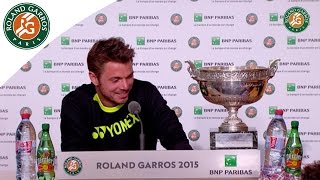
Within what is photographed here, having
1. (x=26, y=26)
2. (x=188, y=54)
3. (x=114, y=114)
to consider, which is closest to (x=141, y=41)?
(x=188, y=54)

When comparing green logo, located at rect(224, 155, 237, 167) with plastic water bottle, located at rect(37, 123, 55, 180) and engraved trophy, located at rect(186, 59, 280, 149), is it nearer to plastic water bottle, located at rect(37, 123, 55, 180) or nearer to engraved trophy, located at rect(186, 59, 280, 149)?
engraved trophy, located at rect(186, 59, 280, 149)

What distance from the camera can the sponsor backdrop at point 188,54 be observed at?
481 centimetres

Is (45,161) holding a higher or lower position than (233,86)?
lower

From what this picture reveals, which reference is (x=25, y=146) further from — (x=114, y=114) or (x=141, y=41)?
(x=141, y=41)

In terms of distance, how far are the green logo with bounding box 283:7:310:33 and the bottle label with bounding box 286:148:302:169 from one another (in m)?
2.11

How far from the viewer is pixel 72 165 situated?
2.84 meters

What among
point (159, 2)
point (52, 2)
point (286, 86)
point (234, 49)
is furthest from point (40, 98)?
point (286, 86)

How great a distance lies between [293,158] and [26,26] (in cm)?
261

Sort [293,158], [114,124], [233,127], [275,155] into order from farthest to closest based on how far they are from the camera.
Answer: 1. [114,124]
2. [233,127]
3. [275,155]
4. [293,158]

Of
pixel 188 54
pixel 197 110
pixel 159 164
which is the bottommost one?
pixel 159 164

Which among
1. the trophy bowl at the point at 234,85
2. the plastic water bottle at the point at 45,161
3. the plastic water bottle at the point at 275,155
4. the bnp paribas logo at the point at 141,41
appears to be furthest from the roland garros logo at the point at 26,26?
the plastic water bottle at the point at 275,155

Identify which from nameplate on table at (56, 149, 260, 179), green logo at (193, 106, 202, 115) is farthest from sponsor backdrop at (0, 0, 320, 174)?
nameplate on table at (56, 149, 260, 179)

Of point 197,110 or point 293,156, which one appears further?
point 197,110

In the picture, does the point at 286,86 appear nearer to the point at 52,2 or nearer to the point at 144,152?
the point at 52,2
